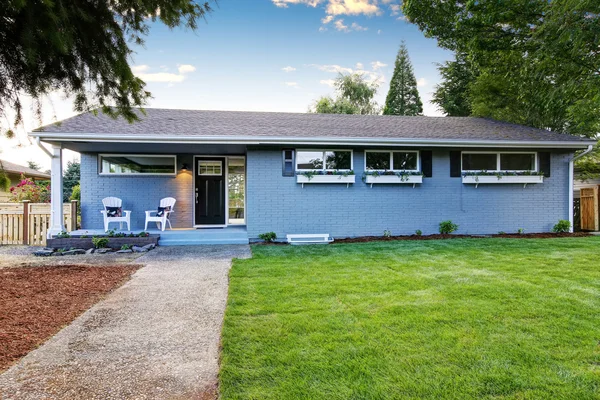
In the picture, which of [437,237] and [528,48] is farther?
[437,237]

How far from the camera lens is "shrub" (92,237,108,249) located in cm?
677

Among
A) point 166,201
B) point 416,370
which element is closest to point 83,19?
point 416,370

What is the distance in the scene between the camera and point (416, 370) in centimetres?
198

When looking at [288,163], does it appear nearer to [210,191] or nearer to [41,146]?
[210,191]

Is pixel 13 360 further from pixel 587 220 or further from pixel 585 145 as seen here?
pixel 587 220

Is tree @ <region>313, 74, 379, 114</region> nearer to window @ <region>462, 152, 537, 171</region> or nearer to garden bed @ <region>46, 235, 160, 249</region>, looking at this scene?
window @ <region>462, 152, 537, 171</region>

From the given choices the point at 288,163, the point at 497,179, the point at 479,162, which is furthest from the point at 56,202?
the point at 497,179

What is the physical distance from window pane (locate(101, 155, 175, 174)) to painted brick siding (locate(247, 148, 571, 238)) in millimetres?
2730

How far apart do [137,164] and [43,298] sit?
5877 millimetres

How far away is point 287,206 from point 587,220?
9.47m

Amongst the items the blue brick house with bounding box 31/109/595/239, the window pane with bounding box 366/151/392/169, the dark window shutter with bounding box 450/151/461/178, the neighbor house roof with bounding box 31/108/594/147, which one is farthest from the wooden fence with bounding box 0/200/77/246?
the dark window shutter with bounding box 450/151/461/178

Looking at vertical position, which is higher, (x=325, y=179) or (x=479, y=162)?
(x=479, y=162)

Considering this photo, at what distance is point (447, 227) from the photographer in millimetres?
8352

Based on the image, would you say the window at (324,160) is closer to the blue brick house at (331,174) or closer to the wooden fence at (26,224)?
the blue brick house at (331,174)
